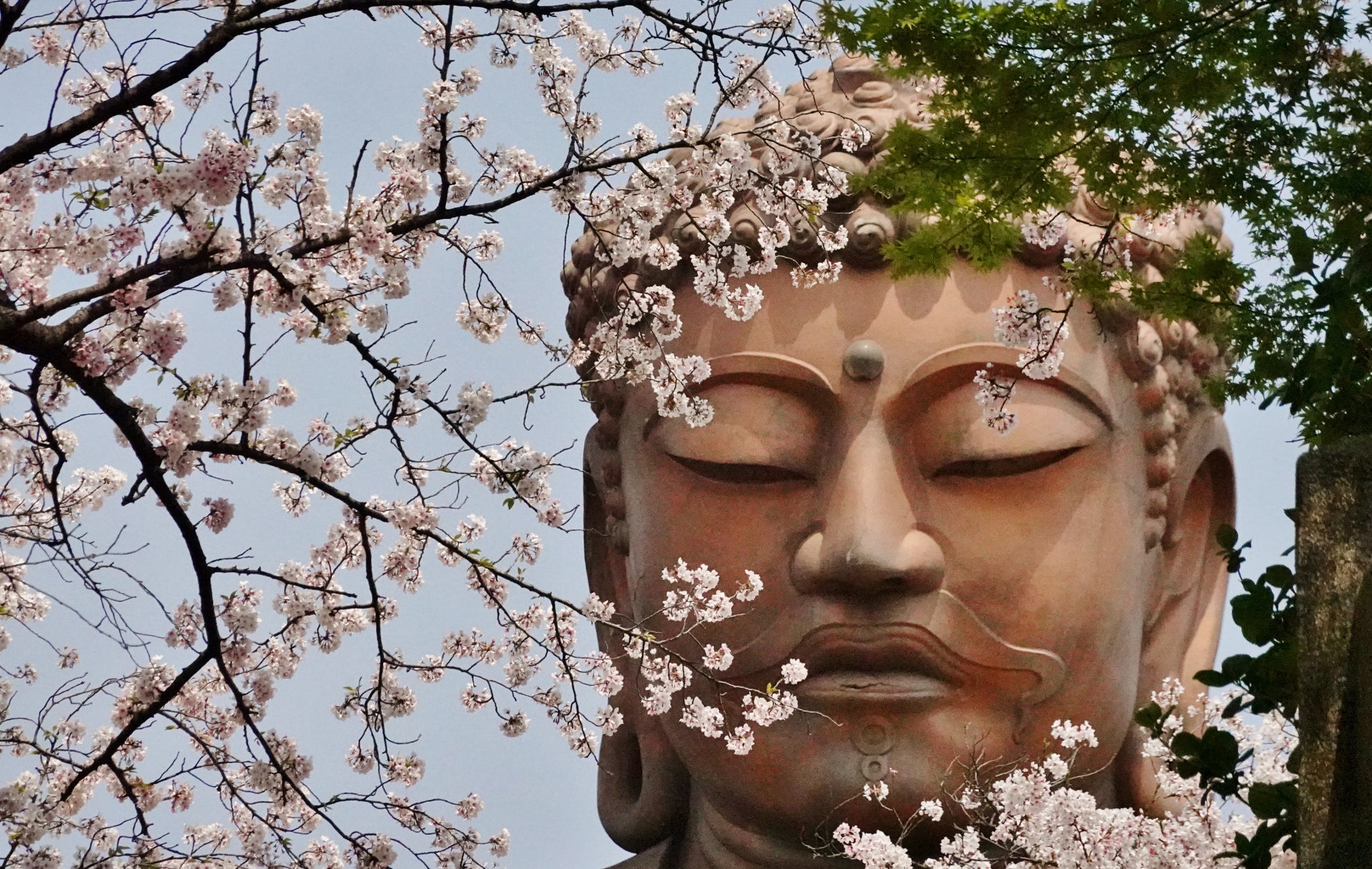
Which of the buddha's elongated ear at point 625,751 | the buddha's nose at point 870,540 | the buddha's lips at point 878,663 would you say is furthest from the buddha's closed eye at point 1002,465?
the buddha's elongated ear at point 625,751

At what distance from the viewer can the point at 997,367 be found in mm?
6684

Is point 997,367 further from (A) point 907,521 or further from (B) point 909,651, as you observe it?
(B) point 909,651

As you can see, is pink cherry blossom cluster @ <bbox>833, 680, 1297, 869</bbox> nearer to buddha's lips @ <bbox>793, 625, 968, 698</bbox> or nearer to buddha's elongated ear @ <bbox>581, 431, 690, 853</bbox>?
buddha's lips @ <bbox>793, 625, 968, 698</bbox>

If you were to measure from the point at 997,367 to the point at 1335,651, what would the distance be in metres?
3.44

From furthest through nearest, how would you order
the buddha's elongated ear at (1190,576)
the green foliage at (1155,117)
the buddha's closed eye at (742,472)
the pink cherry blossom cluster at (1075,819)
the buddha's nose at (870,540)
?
1. the buddha's elongated ear at (1190,576)
2. the buddha's closed eye at (742,472)
3. the buddha's nose at (870,540)
4. the pink cherry blossom cluster at (1075,819)
5. the green foliage at (1155,117)

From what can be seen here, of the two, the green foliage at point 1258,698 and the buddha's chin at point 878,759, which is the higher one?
the buddha's chin at point 878,759

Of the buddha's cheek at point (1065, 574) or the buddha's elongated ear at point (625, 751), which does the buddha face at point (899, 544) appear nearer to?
the buddha's cheek at point (1065, 574)

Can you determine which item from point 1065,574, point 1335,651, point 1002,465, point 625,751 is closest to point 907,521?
point 1002,465

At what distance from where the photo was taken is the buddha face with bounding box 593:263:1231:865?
656 cm

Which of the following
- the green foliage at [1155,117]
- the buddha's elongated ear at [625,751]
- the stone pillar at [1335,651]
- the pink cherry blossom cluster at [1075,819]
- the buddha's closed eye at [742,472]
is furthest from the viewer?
the buddha's elongated ear at [625,751]

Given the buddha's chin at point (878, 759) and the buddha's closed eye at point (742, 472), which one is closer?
the buddha's chin at point (878, 759)

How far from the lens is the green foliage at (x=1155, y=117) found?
477 centimetres

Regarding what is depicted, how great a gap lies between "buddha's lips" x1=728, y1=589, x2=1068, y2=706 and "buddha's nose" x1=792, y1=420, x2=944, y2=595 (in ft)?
0.30

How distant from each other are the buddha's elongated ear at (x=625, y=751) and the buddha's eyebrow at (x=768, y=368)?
2.33 feet
